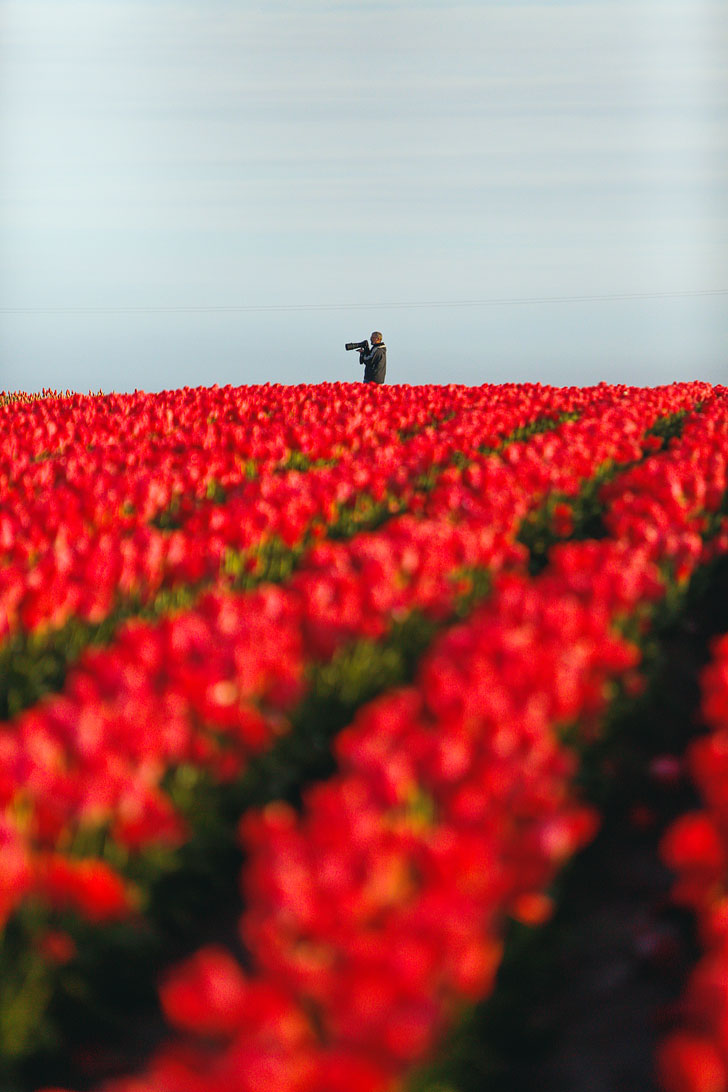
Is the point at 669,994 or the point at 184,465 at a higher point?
the point at 184,465

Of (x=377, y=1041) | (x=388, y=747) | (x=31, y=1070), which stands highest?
(x=388, y=747)

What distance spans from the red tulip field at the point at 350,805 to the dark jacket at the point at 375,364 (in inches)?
478

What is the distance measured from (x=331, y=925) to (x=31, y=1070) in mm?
1311

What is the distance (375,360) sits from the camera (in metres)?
18.3

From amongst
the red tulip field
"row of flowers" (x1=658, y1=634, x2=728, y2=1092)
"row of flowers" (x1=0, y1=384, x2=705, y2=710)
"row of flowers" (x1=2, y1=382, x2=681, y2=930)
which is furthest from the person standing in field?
"row of flowers" (x1=658, y1=634, x2=728, y2=1092)

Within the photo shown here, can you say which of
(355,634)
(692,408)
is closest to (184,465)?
(355,634)

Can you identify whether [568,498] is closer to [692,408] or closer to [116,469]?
[116,469]

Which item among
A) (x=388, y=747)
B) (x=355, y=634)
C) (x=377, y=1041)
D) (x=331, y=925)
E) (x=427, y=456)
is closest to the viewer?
(x=377, y=1041)

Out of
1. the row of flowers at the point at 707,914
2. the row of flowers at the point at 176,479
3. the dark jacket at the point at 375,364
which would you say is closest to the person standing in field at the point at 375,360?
the dark jacket at the point at 375,364

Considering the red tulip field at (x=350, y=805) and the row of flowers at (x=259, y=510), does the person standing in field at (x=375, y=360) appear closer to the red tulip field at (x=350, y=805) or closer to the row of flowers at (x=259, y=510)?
the row of flowers at (x=259, y=510)

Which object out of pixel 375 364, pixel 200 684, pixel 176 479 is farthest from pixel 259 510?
pixel 375 364

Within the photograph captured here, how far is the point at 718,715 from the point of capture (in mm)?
3350

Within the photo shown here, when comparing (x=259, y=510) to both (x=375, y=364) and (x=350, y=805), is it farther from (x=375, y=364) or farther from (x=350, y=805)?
(x=375, y=364)

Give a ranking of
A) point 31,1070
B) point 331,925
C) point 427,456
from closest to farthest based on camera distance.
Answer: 1. point 331,925
2. point 31,1070
3. point 427,456
